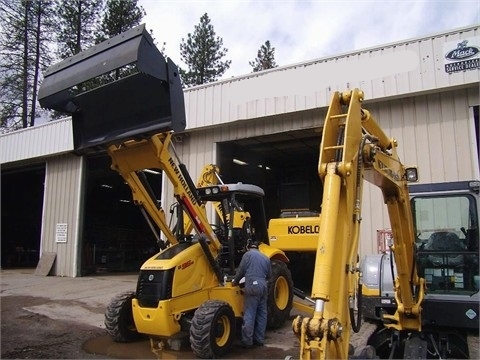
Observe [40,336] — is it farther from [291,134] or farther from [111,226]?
[111,226]

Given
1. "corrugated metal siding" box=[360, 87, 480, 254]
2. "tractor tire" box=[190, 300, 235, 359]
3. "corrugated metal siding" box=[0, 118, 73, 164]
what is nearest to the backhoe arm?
"tractor tire" box=[190, 300, 235, 359]

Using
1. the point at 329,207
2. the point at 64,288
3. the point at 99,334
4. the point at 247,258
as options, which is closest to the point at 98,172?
the point at 64,288

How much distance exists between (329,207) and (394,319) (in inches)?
122

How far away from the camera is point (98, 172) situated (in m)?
21.6

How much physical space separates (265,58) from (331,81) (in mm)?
27520

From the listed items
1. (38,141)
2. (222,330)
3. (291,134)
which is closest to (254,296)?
(222,330)

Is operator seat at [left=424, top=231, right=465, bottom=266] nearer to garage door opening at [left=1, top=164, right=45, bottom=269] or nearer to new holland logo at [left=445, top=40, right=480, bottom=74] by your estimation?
new holland logo at [left=445, top=40, right=480, bottom=74]

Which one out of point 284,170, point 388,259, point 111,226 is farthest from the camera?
point 111,226

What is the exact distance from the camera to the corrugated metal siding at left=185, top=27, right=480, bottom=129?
33.9ft

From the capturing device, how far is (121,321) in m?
7.34

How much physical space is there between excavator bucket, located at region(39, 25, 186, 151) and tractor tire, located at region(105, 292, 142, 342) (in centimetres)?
258

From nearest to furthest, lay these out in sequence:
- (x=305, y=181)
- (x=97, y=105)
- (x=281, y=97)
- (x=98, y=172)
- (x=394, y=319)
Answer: (x=394, y=319), (x=97, y=105), (x=281, y=97), (x=305, y=181), (x=98, y=172)

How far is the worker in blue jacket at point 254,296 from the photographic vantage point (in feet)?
23.2

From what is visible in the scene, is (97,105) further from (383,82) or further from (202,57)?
(202,57)
